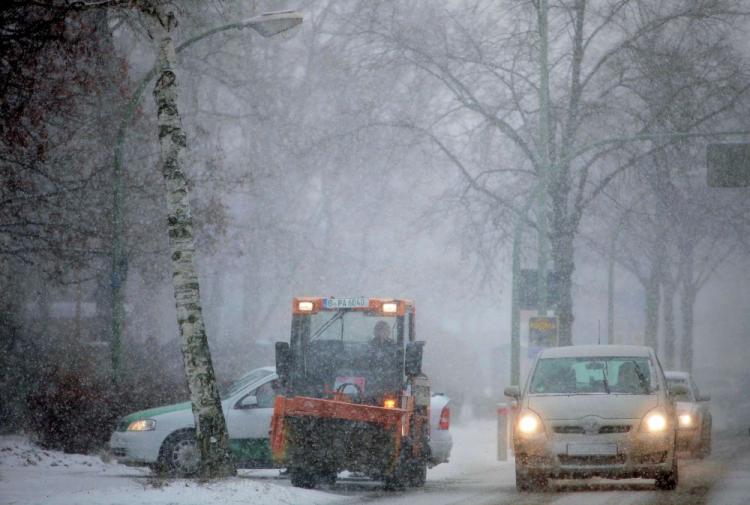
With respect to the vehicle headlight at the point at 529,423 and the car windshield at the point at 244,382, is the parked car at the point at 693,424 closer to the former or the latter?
the vehicle headlight at the point at 529,423

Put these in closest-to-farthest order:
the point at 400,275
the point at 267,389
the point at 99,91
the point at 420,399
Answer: the point at 420,399, the point at 267,389, the point at 99,91, the point at 400,275

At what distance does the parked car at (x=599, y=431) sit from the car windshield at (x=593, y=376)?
0.01 m

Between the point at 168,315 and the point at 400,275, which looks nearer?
the point at 168,315

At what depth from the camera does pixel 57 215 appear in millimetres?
21750

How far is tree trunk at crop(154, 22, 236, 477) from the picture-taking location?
13234mm

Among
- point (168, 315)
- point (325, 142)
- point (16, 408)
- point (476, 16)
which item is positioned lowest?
point (16, 408)

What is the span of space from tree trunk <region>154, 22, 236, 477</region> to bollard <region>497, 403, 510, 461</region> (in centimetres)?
956

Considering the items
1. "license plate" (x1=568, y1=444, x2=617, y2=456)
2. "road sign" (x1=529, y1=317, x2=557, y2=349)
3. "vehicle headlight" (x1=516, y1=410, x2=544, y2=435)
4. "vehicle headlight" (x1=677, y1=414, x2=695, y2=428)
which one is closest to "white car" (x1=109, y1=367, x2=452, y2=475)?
"vehicle headlight" (x1=516, y1=410, x2=544, y2=435)

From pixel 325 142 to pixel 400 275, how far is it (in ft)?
78.6

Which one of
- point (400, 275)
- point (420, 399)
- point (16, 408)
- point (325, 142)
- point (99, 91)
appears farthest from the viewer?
point (400, 275)

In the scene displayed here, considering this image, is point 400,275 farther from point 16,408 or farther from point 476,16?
point 16,408

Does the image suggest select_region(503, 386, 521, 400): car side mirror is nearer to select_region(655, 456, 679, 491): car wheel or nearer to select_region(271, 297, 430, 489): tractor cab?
select_region(271, 297, 430, 489): tractor cab

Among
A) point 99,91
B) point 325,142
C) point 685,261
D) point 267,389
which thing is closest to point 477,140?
point 325,142

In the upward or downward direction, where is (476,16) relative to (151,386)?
upward
